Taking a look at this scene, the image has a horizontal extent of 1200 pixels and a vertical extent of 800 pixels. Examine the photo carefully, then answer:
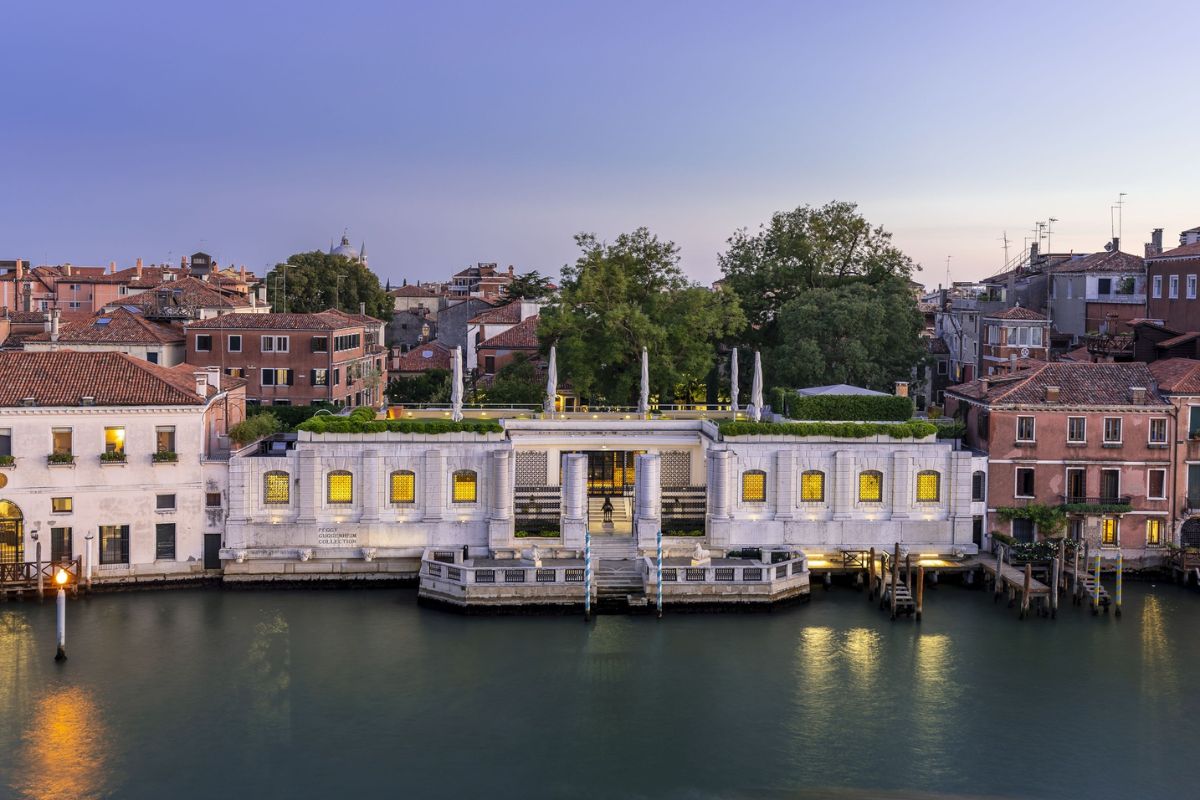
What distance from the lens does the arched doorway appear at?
42062 millimetres

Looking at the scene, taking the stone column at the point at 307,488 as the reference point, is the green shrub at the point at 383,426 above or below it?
above

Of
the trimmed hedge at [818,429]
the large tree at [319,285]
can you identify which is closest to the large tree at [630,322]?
the trimmed hedge at [818,429]

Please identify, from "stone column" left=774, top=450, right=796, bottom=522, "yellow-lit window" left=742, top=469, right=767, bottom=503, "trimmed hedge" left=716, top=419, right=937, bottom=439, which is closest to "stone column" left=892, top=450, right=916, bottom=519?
"trimmed hedge" left=716, top=419, right=937, bottom=439

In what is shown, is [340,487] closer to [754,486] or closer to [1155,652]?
[754,486]

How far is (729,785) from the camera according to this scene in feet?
94.0

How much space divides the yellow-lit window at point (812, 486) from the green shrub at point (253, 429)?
63.8 ft

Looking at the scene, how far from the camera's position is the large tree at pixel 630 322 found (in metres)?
55.7

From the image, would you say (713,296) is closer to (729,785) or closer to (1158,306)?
(1158,306)

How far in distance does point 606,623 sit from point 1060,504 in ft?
57.4

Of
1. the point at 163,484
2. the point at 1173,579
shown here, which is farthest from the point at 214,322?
the point at 1173,579

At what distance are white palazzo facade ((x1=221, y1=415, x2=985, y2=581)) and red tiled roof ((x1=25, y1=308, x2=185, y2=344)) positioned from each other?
19438mm

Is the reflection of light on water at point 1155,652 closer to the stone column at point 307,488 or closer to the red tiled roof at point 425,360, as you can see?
the stone column at point 307,488

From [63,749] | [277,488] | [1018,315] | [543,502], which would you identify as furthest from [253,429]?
[1018,315]

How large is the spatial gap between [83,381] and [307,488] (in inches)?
332
